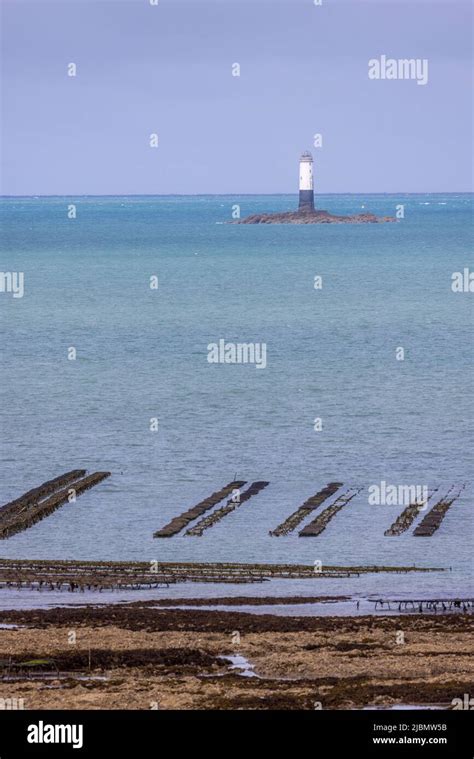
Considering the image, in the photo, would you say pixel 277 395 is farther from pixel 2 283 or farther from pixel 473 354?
pixel 2 283

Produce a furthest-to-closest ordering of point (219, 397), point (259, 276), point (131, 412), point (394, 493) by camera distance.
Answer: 1. point (259, 276)
2. point (219, 397)
3. point (131, 412)
4. point (394, 493)
